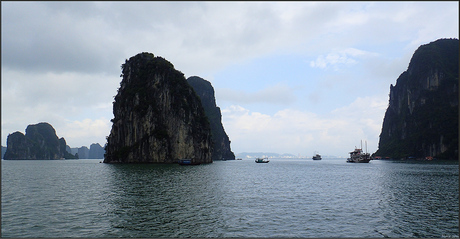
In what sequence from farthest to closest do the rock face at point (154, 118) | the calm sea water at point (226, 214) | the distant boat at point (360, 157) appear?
the distant boat at point (360, 157) < the rock face at point (154, 118) < the calm sea water at point (226, 214)

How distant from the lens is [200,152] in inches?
6068

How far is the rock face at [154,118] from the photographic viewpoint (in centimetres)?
13600

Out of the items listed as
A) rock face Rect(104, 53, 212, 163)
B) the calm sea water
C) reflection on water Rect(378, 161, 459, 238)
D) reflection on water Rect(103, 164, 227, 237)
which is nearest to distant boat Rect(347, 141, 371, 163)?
rock face Rect(104, 53, 212, 163)

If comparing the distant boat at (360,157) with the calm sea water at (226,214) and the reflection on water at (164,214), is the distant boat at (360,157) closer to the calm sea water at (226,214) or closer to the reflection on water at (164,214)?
the calm sea water at (226,214)

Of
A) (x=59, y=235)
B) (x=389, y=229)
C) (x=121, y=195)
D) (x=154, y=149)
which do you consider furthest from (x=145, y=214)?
(x=154, y=149)

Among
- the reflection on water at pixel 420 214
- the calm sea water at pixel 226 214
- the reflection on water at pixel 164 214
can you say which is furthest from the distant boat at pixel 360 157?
the reflection on water at pixel 164 214

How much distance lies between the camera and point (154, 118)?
139m

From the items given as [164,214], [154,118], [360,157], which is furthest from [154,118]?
[360,157]

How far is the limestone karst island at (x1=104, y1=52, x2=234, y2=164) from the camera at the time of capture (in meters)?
136

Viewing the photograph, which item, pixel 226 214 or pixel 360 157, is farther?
pixel 360 157

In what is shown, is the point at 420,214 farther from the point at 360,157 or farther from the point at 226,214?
the point at 360,157

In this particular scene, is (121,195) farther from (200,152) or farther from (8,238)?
(200,152)

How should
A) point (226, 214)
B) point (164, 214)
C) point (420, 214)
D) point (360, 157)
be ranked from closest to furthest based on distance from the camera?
point (164, 214) < point (226, 214) < point (420, 214) < point (360, 157)

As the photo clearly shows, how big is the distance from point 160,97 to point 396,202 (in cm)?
12556
